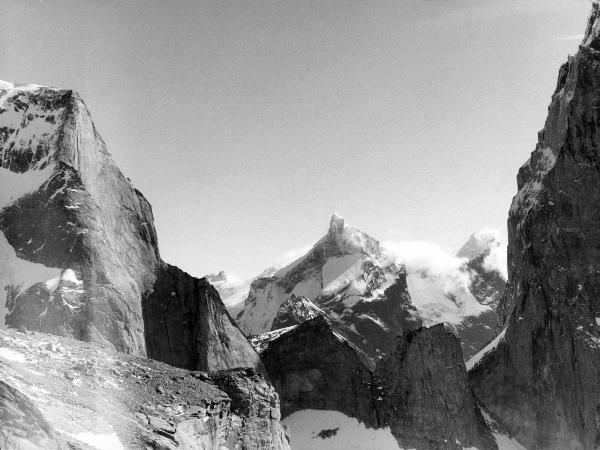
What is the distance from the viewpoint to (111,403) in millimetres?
52281

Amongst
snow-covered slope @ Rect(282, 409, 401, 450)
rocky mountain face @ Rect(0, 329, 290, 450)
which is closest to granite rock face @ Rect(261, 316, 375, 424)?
snow-covered slope @ Rect(282, 409, 401, 450)

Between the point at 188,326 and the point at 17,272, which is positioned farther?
the point at 188,326

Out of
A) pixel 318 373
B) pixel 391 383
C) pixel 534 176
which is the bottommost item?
pixel 391 383

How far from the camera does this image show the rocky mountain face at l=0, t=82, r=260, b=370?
8938cm

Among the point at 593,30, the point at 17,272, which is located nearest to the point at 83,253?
the point at 17,272

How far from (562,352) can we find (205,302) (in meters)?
65.8

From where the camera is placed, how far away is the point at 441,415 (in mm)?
142750

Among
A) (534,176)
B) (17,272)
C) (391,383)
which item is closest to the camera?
(17,272)

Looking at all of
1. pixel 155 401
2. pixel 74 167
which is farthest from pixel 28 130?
pixel 155 401

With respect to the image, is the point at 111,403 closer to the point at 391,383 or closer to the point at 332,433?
the point at 332,433

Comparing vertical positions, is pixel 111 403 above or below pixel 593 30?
below

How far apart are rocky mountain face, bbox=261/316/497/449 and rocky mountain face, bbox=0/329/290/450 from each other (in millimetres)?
75229

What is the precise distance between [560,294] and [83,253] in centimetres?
8970

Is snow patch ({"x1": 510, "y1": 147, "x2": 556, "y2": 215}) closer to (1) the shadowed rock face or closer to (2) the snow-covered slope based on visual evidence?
(2) the snow-covered slope
